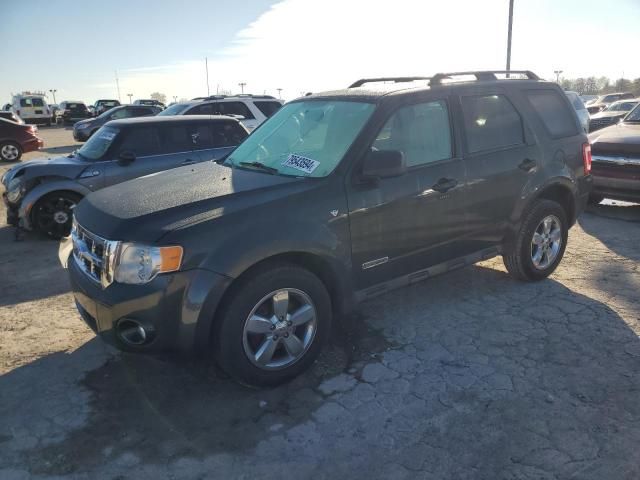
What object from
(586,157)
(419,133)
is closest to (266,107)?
(586,157)

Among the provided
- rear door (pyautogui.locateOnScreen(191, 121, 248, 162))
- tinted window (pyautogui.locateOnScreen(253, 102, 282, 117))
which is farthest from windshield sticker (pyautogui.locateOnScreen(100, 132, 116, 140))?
tinted window (pyautogui.locateOnScreen(253, 102, 282, 117))

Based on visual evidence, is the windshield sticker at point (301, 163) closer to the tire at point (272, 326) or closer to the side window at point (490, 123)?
the tire at point (272, 326)

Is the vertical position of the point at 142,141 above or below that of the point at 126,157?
above

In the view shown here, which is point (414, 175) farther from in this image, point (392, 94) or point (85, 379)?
point (85, 379)

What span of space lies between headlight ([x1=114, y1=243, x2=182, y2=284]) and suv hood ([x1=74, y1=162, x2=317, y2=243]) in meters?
0.06

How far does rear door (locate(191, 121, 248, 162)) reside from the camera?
7371mm

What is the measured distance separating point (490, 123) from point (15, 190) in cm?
609

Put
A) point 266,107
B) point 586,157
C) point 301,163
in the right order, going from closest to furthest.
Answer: point 301,163, point 586,157, point 266,107

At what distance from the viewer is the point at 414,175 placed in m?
3.74

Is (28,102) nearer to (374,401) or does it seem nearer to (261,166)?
(261,166)

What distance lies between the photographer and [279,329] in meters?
3.21

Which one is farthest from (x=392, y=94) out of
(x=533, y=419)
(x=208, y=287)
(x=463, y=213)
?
(x=533, y=419)

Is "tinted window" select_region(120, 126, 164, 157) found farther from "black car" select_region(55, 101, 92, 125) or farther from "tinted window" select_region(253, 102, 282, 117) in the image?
"black car" select_region(55, 101, 92, 125)

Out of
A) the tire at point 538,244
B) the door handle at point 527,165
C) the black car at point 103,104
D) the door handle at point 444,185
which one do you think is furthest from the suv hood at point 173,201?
the black car at point 103,104
